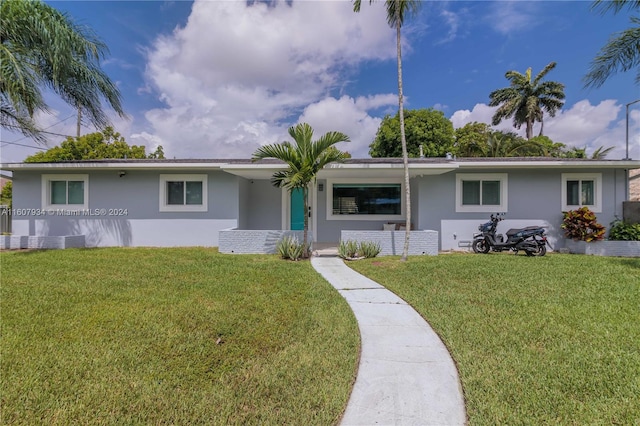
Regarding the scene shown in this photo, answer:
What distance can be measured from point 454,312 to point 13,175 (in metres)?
Answer: 14.7

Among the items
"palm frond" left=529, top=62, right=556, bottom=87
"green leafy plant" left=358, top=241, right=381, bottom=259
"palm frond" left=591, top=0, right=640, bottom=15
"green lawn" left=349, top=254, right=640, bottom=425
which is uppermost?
"palm frond" left=529, top=62, right=556, bottom=87

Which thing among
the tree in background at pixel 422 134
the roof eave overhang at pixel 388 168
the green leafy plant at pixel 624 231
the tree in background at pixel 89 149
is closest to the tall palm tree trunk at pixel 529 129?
the tree in background at pixel 422 134

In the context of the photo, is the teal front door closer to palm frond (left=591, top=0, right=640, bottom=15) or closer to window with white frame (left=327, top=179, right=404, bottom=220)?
window with white frame (left=327, top=179, right=404, bottom=220)

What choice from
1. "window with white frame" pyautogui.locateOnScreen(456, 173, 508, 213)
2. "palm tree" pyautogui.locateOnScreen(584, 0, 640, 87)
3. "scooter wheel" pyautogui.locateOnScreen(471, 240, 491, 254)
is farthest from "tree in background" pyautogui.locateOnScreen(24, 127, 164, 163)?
"palm tree" pyautogui.locateOnScreen(584, 0, 640, 87)

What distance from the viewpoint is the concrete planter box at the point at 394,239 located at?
9.12 m

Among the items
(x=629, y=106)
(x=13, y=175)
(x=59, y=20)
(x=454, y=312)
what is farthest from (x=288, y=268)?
(x=629, y=106)

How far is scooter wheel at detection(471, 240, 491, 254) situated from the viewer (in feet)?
31.2

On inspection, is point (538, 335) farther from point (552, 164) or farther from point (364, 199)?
point (364, 199)

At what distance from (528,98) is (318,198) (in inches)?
1037

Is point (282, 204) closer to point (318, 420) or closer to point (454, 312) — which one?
point (454, 312)

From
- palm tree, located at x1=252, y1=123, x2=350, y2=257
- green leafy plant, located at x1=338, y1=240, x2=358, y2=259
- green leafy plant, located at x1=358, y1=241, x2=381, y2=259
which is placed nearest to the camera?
palm tree, located at x1=252, y1=123, x2=350, y2=257

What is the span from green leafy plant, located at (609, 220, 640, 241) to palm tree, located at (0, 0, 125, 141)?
17.4 metres

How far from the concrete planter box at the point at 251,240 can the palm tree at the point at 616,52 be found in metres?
9.44

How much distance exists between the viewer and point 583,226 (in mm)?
9484
